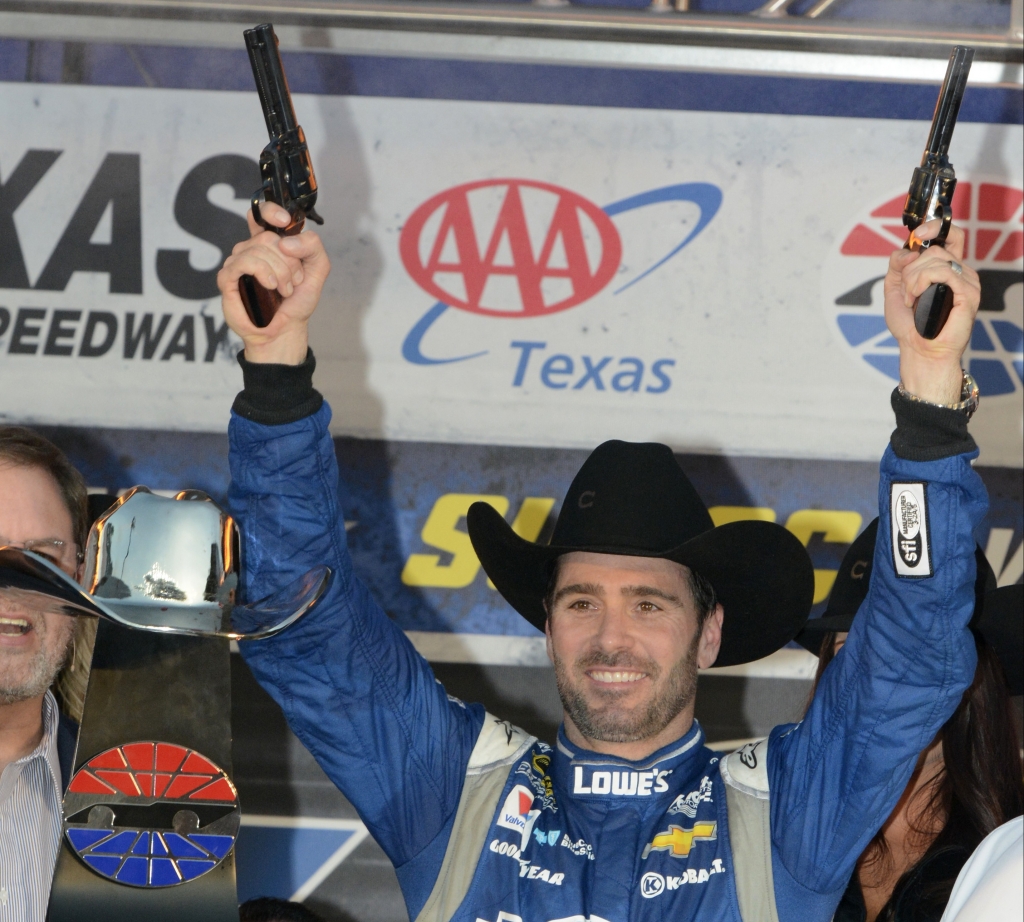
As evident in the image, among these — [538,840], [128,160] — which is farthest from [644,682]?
[128,160]

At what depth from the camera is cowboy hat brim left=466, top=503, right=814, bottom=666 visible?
175 centimetres

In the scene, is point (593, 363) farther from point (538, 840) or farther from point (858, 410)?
point (538, 840)

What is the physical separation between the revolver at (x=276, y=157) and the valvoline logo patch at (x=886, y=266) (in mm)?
1278

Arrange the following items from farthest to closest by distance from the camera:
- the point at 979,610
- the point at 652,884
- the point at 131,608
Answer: the point at 979,610
the point at 652,884
the point at 131,608

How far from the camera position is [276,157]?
1433mm

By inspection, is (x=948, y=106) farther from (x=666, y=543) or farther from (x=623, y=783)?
(x=623, y=783)

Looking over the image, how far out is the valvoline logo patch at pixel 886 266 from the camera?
2.45 metres

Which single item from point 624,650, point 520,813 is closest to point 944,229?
point 624,650

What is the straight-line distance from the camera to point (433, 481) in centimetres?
247

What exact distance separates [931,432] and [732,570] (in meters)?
0.40

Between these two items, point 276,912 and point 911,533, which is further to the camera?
point 276,912

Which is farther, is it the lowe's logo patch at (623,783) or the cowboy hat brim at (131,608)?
the lowe's logo patch at (623,783)

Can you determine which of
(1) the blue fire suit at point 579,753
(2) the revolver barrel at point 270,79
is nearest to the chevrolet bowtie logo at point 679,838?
(1) the blue fire suit at point 579,753

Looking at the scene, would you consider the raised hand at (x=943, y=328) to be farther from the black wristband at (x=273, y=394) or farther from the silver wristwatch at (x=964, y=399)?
the black wristband at (x=273, y=394)
